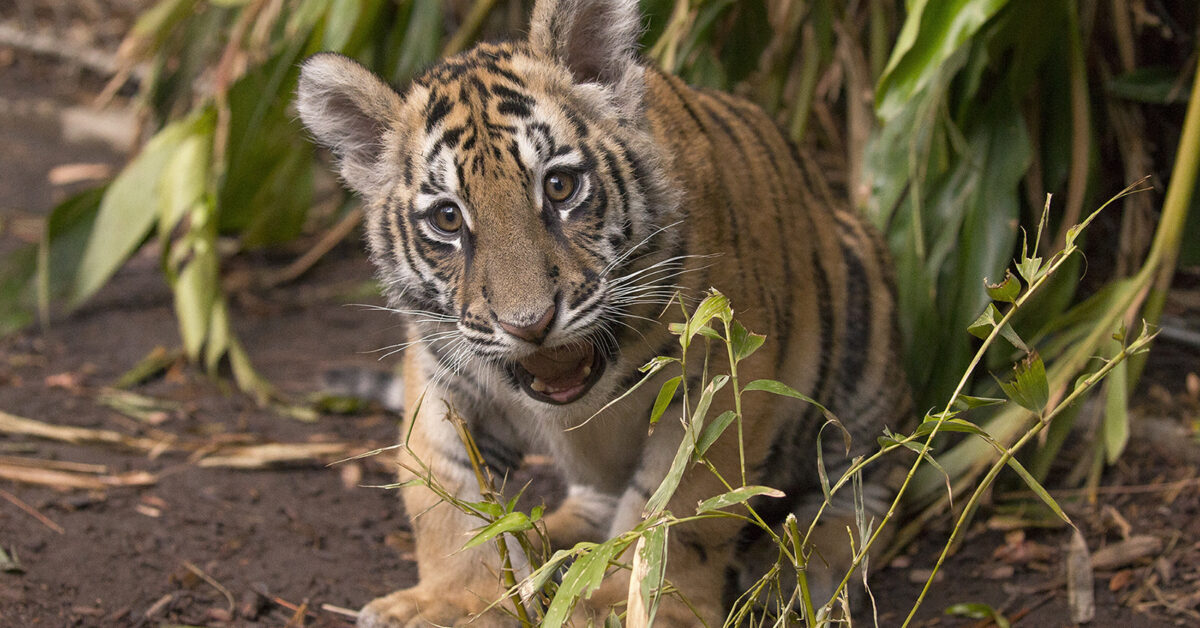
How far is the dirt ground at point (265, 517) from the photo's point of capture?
260cm

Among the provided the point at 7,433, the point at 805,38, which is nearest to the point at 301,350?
the point at 7,433

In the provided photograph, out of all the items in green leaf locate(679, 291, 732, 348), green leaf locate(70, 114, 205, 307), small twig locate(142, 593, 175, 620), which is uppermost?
green leaf locate(679, 291, 732, 348)

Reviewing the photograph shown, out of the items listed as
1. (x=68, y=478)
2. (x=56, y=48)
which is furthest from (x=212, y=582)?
(x=56, y=48)

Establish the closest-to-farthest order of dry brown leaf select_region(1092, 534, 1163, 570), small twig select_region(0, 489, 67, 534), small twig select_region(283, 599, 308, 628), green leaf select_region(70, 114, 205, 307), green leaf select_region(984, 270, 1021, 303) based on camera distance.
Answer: green leaf select_region(984, 270, 1021, 303)
small twig select_region(283, 599, 308, 628)
dry brown leaf select_region(1092, 534, 1163, 570)
small twig select_region(0, 489, 67, 534)
green leaf select_region(70, 114, 205, 307)

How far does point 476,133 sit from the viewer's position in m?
2.17

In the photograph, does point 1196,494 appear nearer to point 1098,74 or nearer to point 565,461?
point 1098,74

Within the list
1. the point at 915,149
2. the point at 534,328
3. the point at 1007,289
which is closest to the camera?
the point at 1007,289

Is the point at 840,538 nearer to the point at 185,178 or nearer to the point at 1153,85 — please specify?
the point at 1153,85

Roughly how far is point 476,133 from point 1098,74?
235 centimetres

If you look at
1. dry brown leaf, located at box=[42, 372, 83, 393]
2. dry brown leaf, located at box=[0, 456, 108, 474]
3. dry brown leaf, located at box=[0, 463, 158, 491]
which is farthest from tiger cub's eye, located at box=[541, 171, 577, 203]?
dry brown leaf, located at box=[42, 372, 83, 393]

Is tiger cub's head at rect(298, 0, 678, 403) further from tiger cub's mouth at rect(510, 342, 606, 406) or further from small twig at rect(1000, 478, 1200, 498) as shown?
small twig at rect(1000, 478, 1200, 498)

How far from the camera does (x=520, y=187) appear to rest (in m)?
2.11

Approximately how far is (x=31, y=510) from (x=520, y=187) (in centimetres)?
182

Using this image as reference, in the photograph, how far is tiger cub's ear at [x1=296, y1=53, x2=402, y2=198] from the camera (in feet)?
7.63
